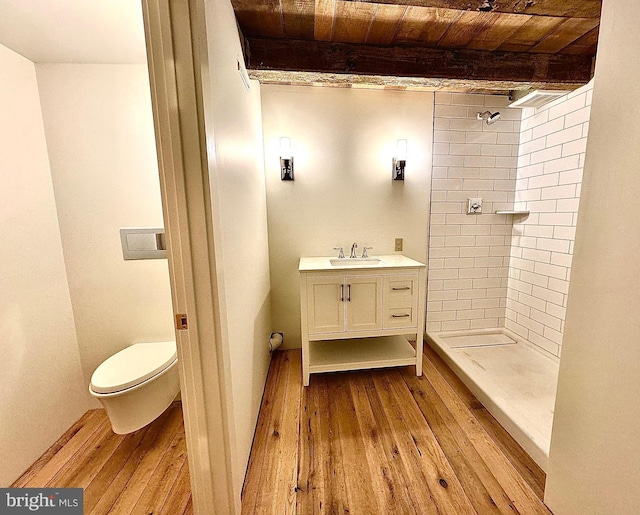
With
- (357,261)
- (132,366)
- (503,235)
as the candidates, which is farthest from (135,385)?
(503,235)

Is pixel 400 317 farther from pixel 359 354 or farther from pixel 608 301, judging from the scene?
pixel 608 301

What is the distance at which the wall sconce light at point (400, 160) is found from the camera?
2141 mm

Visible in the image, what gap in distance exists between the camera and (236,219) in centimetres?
118

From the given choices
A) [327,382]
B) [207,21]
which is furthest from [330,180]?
[327,382]

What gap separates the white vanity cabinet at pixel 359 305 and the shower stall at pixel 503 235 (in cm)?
61

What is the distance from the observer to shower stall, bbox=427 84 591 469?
6.18 ft

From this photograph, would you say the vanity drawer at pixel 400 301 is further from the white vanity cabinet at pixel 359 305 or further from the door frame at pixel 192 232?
the door frame at pixel 192 232

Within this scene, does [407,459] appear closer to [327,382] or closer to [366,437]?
[366,437]

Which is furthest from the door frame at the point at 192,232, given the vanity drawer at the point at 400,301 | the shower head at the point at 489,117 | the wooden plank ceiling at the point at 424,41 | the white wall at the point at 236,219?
the shower head at the point at 489,117

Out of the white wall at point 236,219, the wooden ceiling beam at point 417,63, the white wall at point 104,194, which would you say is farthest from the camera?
the wooden ceiling beam at point 417,63

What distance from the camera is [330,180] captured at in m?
2.18

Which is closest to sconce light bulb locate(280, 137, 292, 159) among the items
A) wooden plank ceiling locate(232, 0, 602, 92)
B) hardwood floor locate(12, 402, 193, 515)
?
wooden plank ceiling locate(232, 0, 602, 92)

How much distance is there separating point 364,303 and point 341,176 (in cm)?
108

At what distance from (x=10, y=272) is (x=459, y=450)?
2382mm
